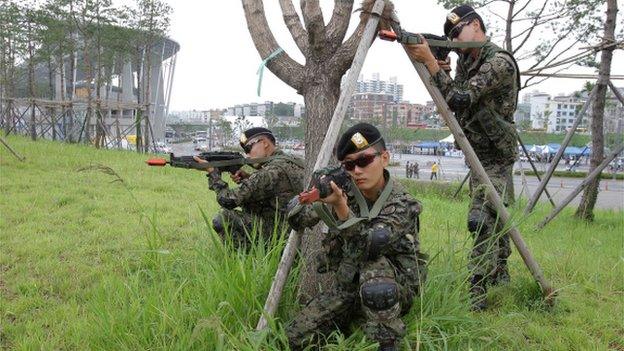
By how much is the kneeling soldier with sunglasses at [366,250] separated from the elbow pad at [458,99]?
24.2 inches

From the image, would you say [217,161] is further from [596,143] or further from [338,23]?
[596,143]

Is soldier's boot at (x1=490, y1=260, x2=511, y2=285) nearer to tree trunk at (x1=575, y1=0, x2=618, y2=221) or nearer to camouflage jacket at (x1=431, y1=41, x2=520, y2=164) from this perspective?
camouflage jacket at (x1=431, y1=41, x2=520, y2=164)

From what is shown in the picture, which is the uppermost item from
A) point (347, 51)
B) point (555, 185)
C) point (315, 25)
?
point (315, 25)

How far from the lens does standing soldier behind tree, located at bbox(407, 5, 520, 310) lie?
2930mm

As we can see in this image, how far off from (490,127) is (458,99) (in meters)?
0.48

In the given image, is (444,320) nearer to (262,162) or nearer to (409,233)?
(409,233)

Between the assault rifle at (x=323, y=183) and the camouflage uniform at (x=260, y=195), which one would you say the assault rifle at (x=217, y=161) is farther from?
the assault rifle at (x=323, y=183)

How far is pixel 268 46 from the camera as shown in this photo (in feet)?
9.65

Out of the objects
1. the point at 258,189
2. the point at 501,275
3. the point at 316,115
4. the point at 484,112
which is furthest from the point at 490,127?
the point at 258,189

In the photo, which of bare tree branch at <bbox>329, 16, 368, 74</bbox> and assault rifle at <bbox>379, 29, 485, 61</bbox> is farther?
bare tree branch at <bbox>329, 16, 368, 74</bbox>

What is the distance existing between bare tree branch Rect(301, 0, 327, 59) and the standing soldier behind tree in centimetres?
60

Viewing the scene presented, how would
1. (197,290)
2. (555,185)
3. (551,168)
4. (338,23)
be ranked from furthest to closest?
1. (555,185)
2. (551,168)
3. (338,23)
4. (197,290)

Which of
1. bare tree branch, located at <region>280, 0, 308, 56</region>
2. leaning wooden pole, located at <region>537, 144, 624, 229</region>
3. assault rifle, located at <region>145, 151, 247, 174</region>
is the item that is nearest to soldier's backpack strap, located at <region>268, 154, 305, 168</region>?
assault rifle, located at <region>145, 151, 247, 174</region>

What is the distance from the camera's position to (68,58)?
28.5 meters
